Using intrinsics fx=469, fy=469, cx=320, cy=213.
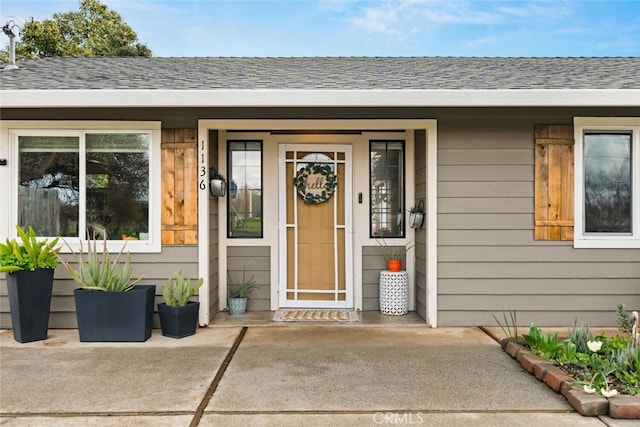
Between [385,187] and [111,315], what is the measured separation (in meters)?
3.06

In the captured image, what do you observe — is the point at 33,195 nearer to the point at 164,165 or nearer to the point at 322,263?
the point at 164,165

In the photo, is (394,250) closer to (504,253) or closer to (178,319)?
(504,253)

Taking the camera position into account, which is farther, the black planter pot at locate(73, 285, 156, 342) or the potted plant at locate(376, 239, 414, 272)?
the potted plant at locate(376, 239, 414, 272)

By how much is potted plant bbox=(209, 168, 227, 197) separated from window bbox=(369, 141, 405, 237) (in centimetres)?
166


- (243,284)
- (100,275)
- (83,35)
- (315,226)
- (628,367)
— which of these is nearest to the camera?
(628,367)

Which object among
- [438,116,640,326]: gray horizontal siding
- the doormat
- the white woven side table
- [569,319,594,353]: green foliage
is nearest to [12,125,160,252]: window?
the doormat

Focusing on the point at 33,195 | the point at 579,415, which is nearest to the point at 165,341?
the point at 33,195

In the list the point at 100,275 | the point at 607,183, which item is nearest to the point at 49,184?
the point at 100,275

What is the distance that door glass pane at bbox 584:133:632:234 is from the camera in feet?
14.5

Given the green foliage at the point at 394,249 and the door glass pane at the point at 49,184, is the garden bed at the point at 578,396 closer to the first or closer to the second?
the green foliage at the point at 394,249

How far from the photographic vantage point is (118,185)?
4477 millimetres

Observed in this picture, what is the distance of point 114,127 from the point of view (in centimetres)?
444

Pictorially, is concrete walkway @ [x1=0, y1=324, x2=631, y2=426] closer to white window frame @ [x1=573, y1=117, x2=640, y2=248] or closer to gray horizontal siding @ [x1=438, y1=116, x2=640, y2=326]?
gray horizontal siding @ [x1=438, y1=116, x2=640, y2=326]

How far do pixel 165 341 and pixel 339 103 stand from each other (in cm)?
255
